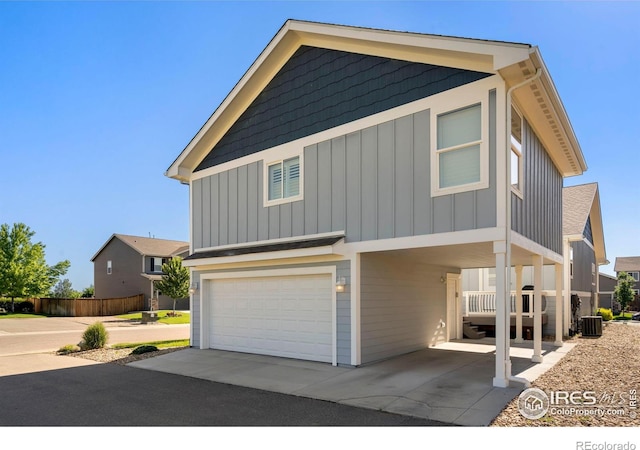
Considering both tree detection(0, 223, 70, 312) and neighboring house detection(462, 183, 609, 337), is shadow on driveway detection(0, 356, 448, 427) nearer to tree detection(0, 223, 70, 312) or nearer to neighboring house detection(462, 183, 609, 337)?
neighboring house detection(462, 183, 609, 337)

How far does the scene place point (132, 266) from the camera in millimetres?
37719

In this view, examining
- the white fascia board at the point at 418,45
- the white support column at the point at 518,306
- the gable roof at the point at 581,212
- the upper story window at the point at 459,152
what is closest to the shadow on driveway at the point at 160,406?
the upper story window at the point at 459,152

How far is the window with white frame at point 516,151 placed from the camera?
8.40m

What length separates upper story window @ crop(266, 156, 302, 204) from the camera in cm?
1088

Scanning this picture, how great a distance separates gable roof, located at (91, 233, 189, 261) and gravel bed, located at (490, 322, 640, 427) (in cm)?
3367

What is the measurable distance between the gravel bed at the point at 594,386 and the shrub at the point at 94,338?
11.7m

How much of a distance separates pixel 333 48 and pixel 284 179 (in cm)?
335

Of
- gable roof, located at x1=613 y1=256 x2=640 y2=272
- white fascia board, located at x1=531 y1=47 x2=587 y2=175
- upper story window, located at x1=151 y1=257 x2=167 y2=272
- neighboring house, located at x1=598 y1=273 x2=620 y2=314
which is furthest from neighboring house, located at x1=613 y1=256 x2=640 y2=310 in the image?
upper story window, located at x1=151 y1=257 x2=167 y2=272

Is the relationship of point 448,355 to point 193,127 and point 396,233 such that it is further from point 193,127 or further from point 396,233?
point 193,127

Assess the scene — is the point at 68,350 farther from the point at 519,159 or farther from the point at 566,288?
the point at 566,288

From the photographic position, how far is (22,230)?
1391 inches
